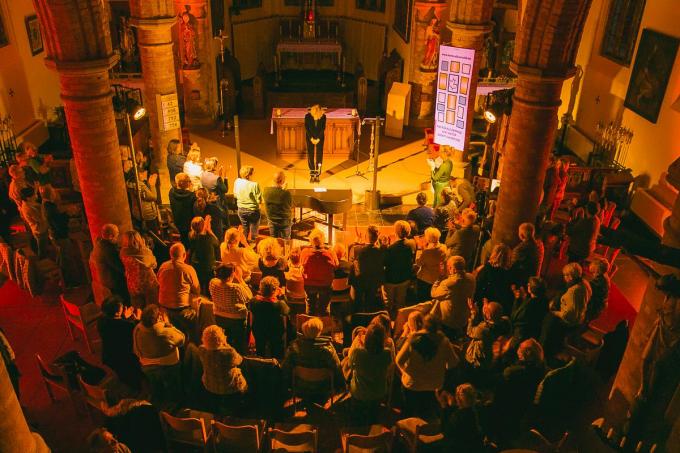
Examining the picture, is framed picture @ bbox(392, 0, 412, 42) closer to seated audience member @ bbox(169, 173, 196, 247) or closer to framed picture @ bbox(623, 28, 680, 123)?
framed picture @ bbox(623, 28, 680, 123)

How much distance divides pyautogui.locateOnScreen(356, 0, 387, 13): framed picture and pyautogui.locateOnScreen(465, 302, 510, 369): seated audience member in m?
14.7

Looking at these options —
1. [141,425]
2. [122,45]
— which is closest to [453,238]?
[141,425]

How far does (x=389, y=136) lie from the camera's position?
15.0m

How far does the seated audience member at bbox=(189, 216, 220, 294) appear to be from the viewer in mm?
7125

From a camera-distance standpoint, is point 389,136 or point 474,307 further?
point 389,136

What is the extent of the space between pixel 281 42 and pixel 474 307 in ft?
44.8

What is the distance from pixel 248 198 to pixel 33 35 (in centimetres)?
868

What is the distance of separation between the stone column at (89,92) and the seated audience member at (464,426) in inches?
202

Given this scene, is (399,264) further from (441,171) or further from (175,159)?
(175,159)

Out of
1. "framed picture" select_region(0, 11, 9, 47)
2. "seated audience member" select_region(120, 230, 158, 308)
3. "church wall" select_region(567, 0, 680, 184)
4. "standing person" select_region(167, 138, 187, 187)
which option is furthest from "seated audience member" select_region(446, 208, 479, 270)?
"framed picture" select_region(0, 11, 9, 47)

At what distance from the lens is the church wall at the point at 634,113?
34.1 ft

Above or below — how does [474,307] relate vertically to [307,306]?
above

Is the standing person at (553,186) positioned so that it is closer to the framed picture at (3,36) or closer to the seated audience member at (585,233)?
the seated audience member at (585,233)

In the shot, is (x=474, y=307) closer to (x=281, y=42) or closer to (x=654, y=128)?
(x=654, y=128)
